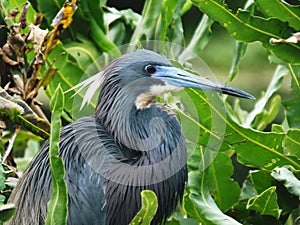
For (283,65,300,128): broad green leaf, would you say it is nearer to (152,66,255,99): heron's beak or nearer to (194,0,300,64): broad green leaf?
(194,0,300,64): broad green leaf

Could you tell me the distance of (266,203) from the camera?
7.47 feet

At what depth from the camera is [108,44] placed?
2.95 m

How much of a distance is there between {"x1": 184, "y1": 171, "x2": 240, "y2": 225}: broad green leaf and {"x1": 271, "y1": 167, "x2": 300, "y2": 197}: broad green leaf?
0.56ft

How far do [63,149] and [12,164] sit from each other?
0.19m

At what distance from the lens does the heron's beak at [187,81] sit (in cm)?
235

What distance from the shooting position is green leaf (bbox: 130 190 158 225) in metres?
1.91

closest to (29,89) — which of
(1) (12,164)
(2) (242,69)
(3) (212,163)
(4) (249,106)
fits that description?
(1) (12,164)

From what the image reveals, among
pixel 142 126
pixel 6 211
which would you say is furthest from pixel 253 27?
pixel 6 211

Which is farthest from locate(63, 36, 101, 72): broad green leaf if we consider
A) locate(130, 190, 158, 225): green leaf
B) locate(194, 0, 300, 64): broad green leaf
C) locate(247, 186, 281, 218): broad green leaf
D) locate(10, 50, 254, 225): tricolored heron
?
locate(130, 190, 158, 225): green leaf

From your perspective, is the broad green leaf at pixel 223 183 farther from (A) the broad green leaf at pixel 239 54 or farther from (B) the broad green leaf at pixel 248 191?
(A) the broad green leaf at pixel 239 54

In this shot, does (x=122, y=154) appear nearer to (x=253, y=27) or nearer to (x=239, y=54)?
(x=253, y=27)

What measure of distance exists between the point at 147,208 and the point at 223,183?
2.40ft

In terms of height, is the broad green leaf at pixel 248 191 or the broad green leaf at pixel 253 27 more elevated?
the broad green leaf at pixel 253 27

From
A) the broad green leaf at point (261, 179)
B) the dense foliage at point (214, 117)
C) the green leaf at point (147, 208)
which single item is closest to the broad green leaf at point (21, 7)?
the dense foliage at point (214, 117)
